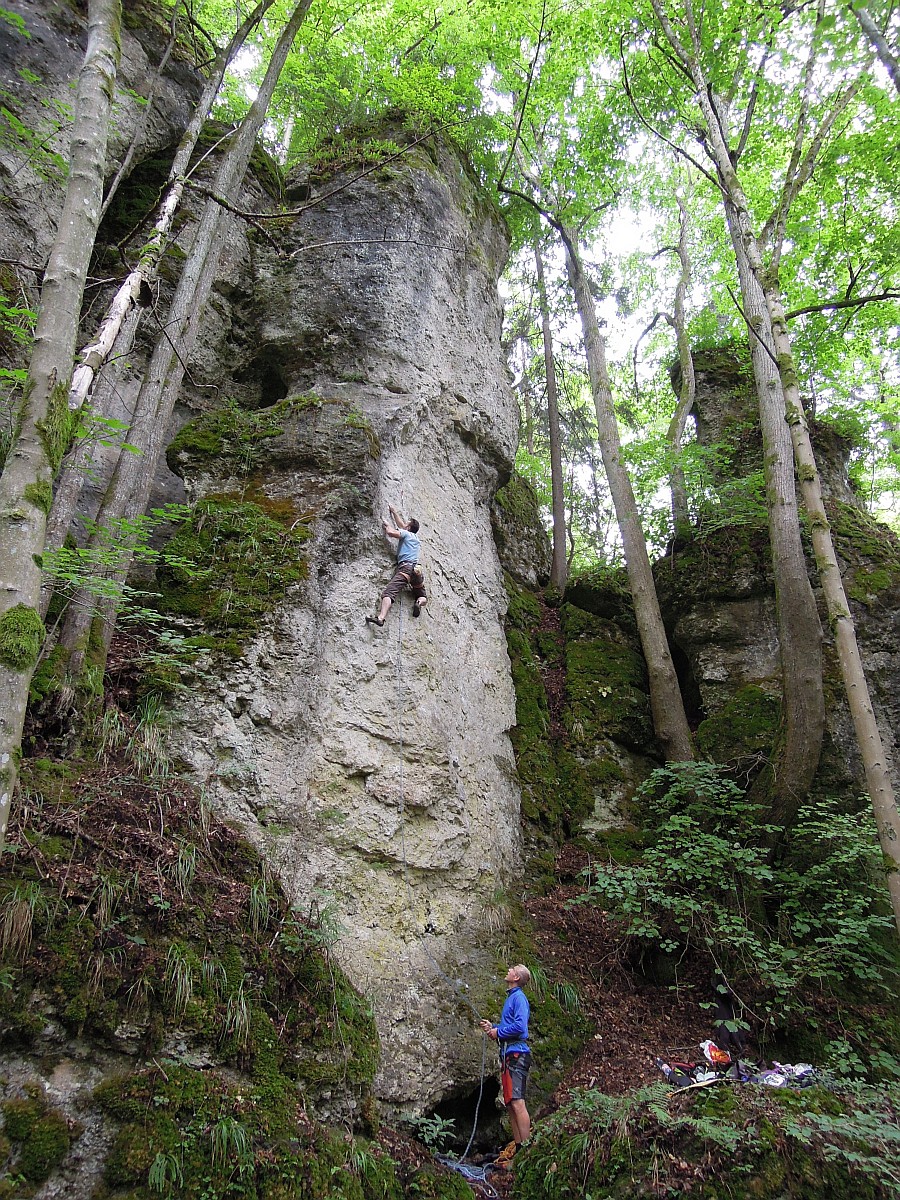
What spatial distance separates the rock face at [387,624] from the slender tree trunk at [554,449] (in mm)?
2786

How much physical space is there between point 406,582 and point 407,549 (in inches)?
16.0

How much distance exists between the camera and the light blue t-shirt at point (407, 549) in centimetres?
798

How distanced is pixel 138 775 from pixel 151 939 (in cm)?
155

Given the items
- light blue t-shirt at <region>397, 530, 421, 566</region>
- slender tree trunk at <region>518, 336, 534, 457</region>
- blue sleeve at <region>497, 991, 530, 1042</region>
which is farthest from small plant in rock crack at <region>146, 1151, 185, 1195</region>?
slender tree trunk at <region>518, 336, 534, 457</region>

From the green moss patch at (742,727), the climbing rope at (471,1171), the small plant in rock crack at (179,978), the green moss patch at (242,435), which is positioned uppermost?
the green moss patch at (242,435)

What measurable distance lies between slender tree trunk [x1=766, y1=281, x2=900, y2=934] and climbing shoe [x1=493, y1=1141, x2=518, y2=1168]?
3.68 meters

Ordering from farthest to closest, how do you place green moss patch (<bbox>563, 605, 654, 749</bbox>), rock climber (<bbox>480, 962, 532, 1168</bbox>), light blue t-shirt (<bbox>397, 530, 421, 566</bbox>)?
1. green moss patch (<bbox>563, 605, 654, 749</bbox>)
2. light blue t-shirt (<bbox>397, 530, 421, 566</bbox>)
3. rock climber (<bbox>480, 962, 532, 1168</bbox>)

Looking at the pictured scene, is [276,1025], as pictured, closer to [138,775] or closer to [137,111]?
[138,775]

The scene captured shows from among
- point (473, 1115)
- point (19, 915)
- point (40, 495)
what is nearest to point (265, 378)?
point (40, 495)

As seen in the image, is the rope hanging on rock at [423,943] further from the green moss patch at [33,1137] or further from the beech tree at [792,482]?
the beech tree at [792,482]

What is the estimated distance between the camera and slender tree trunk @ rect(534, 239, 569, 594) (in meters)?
14.1

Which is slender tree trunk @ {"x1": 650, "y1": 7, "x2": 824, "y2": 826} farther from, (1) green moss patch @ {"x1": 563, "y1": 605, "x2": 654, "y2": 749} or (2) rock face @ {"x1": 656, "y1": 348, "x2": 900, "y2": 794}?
(1) green moss patch @ {"x1": 563, "y1": 605, "x2": 654, "y2": 749}

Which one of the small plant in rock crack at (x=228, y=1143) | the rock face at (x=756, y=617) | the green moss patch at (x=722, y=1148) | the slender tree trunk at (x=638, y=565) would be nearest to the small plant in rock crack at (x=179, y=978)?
the small plant in rock crack at (x=228, y=1143)

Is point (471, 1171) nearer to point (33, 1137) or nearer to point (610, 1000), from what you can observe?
point (610, 1000)
